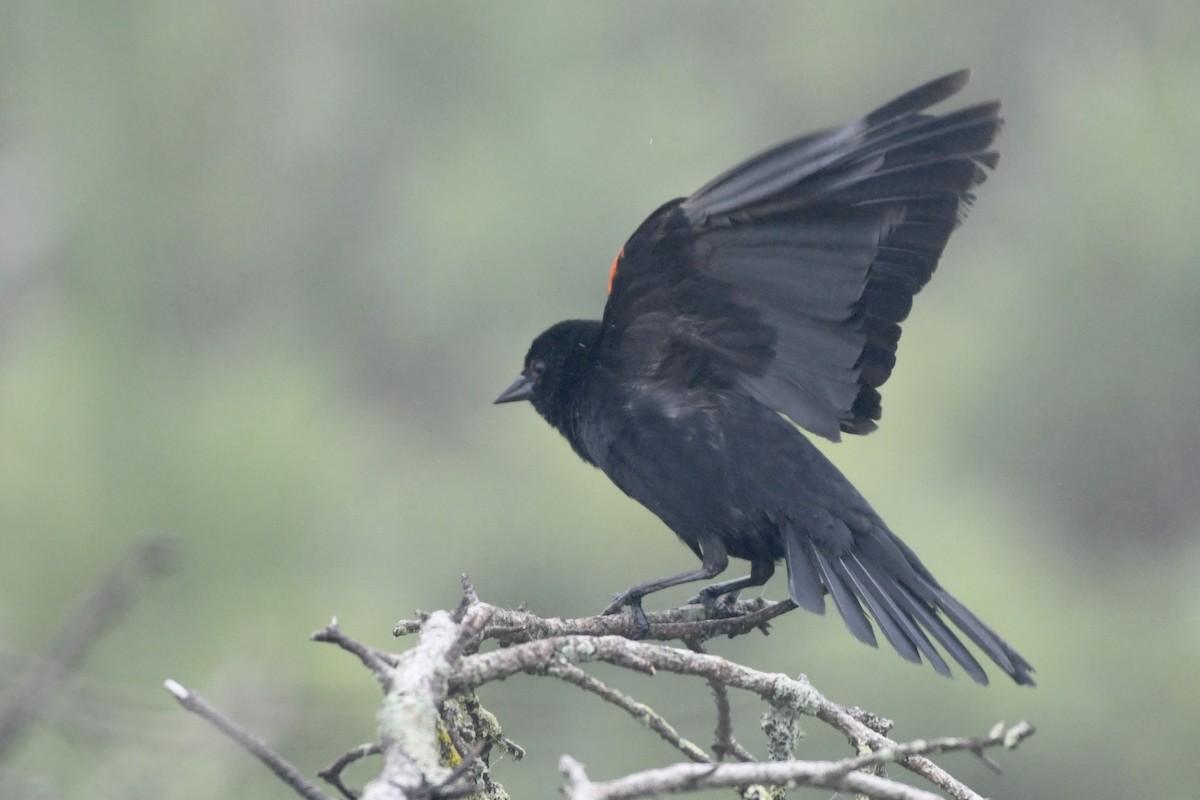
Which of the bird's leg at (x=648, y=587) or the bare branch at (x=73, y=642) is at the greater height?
the bird's leg at (x=648, y=587)

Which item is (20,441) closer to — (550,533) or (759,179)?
(550,533)

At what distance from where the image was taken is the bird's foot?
2.95m

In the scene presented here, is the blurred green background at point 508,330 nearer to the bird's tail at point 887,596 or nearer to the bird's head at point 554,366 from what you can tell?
the bird's head at point 554,366

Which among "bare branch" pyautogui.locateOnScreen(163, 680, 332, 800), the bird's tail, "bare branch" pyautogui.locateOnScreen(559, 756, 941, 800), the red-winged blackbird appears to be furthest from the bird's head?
"bare branch" pyautogui.locateOnScreen(163, 680, 332, 800)

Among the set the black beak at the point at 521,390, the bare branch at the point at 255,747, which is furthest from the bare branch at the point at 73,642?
the black beak at the point at 521,390

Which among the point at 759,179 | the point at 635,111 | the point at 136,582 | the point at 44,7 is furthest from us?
the point at 635,111

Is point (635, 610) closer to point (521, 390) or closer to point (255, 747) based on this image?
point (521, 390)

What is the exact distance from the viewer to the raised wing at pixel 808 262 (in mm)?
3088

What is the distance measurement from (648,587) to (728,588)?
190mm

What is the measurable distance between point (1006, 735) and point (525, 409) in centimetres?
2057

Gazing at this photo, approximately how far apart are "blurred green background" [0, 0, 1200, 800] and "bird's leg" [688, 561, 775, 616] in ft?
11.0

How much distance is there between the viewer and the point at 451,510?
19828mm

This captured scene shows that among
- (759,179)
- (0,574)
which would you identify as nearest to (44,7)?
(0,574)

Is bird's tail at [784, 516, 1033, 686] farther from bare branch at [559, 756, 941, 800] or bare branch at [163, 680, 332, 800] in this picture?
bare branch at [163, 680, 332, 800]
